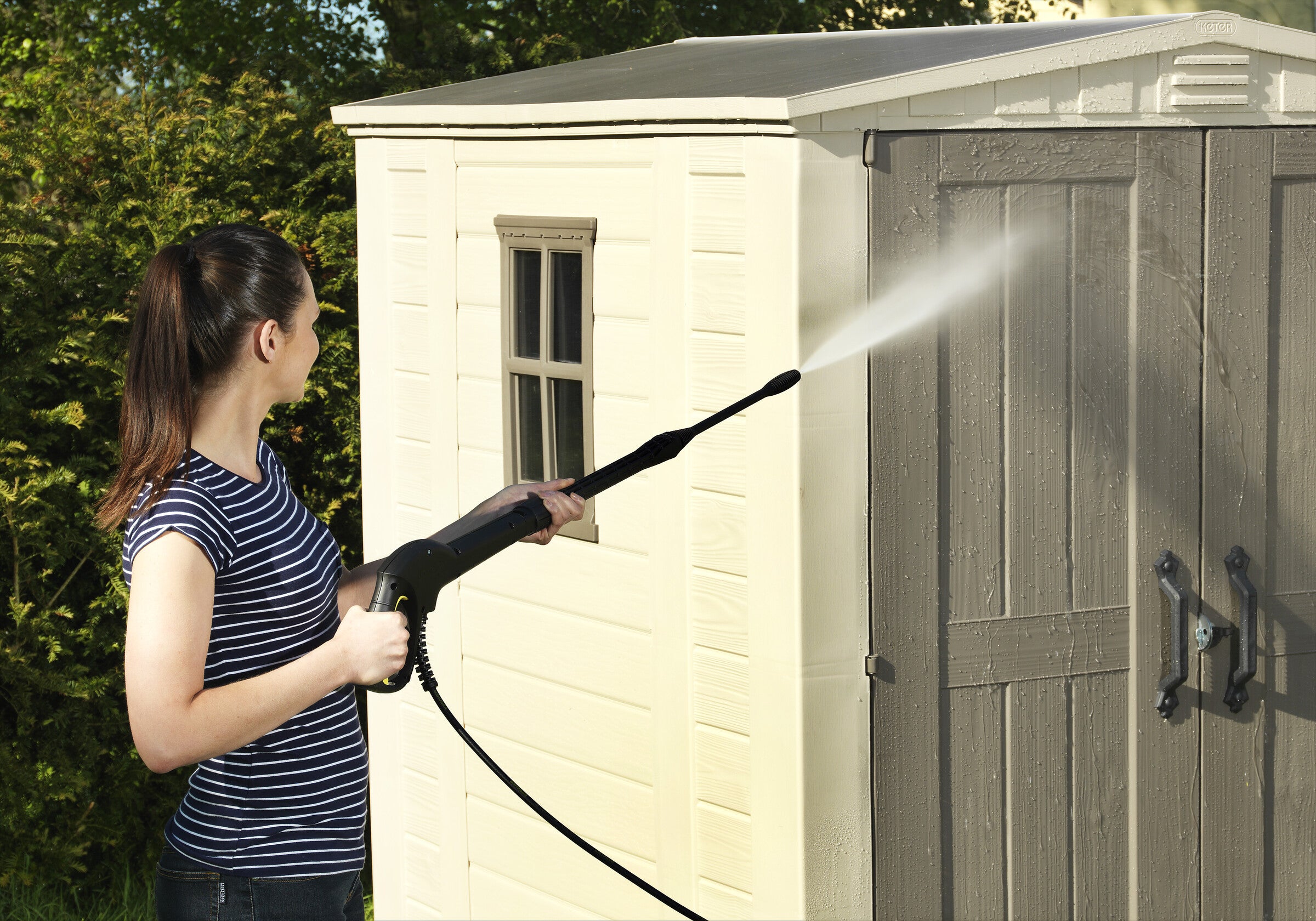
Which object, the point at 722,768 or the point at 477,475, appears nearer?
the point at 722,768

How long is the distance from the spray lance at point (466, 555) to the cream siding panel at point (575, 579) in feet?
2.40

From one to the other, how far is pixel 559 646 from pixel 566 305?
0.91 metres

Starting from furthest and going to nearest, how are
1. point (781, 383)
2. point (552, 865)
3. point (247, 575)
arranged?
point (552, 865) → point (781, 383) → point (247, 575)

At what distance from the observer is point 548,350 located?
13.0ft

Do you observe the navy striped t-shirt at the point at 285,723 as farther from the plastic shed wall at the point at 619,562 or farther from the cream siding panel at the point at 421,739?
the cream siding panel at the point at 421,739

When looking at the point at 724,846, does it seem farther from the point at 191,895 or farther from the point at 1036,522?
the point at 191,895

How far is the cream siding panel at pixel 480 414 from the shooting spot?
4117 mm

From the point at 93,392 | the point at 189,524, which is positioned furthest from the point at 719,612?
the point at 93,392

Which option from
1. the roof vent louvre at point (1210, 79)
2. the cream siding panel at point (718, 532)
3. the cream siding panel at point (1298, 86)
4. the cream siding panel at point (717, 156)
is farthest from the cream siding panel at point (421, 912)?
the cream siding panel at point (1298, 86)

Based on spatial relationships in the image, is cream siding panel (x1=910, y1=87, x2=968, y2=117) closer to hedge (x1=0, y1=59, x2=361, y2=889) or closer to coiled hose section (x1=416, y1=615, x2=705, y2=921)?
coiled hose section (x1=416, y1=615, x2=705, y2=921)

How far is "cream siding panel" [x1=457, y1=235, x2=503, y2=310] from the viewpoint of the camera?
160 inches

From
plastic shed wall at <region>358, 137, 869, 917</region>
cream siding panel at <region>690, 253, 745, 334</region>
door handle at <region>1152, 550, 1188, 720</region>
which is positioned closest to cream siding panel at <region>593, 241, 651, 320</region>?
plastic shed wall at <region>358, 137, 869, 917</region>

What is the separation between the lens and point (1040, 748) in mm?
3605

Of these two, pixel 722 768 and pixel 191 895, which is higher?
pixel 191 895
